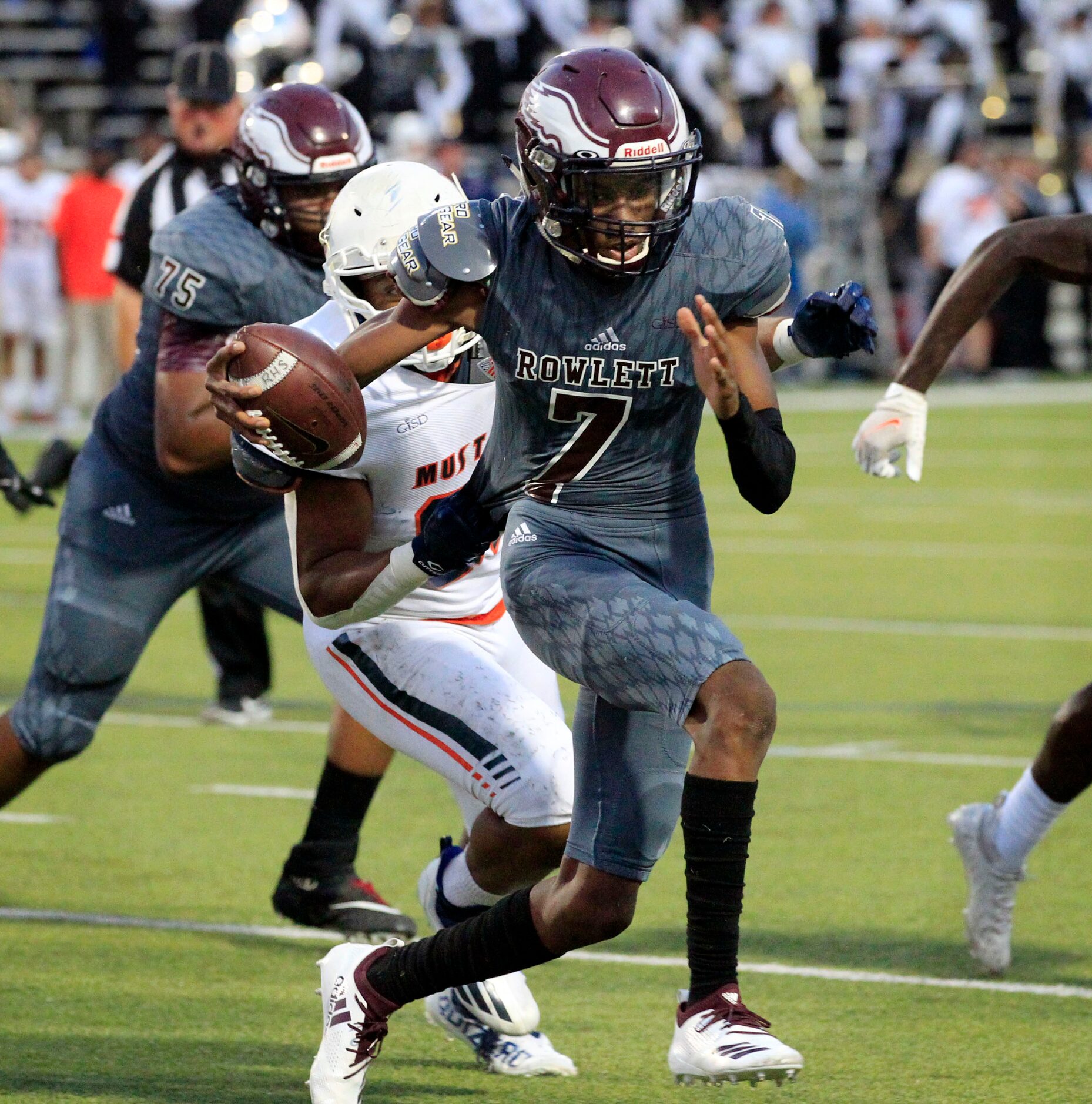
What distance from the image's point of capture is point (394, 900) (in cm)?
533

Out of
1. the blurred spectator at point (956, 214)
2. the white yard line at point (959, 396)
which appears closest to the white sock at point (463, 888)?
the white yard line at point (959, 396)

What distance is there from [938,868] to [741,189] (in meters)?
14.4

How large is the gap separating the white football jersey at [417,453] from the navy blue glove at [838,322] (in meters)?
0.76

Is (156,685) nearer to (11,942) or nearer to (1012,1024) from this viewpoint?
(11,942)

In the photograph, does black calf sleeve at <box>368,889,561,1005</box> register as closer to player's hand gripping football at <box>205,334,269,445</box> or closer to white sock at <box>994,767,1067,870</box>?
player's hand gripping football at <box>205,334,269,445</box>

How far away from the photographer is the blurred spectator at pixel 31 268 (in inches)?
665

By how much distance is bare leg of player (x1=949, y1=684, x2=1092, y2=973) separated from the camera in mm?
4590

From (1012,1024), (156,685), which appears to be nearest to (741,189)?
(156,685)

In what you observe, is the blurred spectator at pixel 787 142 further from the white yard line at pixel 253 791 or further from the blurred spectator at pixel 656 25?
the white yard line at pixel 253 791

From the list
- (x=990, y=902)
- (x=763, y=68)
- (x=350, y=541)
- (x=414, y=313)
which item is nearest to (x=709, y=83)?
(x=763, y=68)

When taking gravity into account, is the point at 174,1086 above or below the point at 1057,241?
below

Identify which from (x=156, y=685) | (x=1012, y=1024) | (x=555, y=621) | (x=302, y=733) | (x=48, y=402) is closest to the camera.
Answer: (x=555, y=621)

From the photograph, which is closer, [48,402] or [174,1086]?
[174,1086]

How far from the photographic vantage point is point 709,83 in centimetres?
2105
